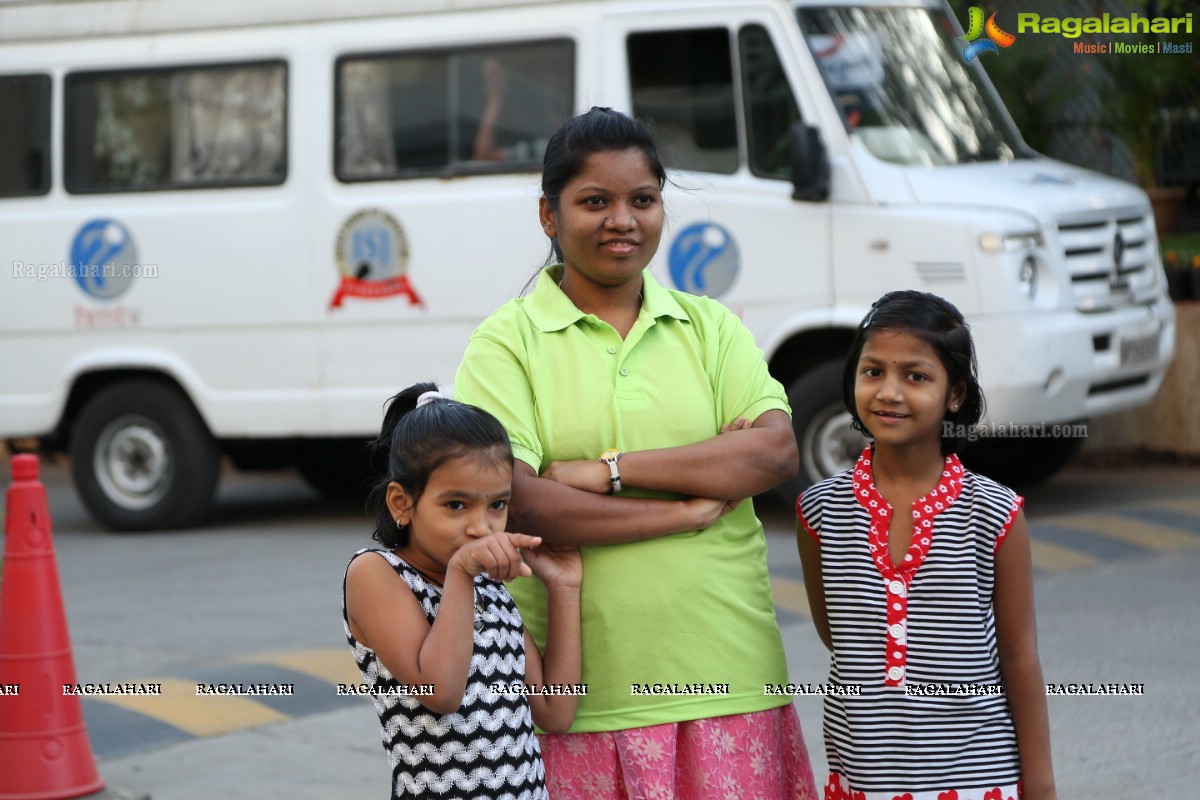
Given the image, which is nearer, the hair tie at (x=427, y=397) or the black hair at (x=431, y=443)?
the black hair at (x=431, y=443)

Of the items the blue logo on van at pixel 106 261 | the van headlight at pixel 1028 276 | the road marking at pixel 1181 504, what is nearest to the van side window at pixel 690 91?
the van headlight at pixel 1028 276

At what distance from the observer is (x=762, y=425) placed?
282 cm

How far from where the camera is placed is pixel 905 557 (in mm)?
2736

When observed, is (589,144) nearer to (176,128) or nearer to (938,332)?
(938,332)

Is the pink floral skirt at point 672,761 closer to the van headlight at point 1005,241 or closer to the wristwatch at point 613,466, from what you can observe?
the wristwatch at point 613,466

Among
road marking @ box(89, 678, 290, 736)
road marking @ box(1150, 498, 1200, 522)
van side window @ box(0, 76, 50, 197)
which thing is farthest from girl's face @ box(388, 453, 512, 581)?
van side window @ box(0, 76, 50, 197)

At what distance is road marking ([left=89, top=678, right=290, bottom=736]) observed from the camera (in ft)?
17.9

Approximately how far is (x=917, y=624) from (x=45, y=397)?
302 inches

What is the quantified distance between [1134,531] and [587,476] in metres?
5.91

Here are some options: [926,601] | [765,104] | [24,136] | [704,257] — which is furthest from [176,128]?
[926,601]

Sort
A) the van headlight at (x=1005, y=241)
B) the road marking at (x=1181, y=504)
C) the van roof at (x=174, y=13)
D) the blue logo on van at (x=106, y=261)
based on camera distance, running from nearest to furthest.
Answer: the van headlight at (x=1005, y=241) < the road marking at (x=1181, y=504) < the van roof at (x=174, y=13) < the blue logo on van at (x=106, y=261)

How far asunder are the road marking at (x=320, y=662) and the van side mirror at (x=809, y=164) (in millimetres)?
3133

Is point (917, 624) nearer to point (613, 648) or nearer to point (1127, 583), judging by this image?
point (613, 648)

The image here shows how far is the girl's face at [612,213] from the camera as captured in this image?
2.73m
